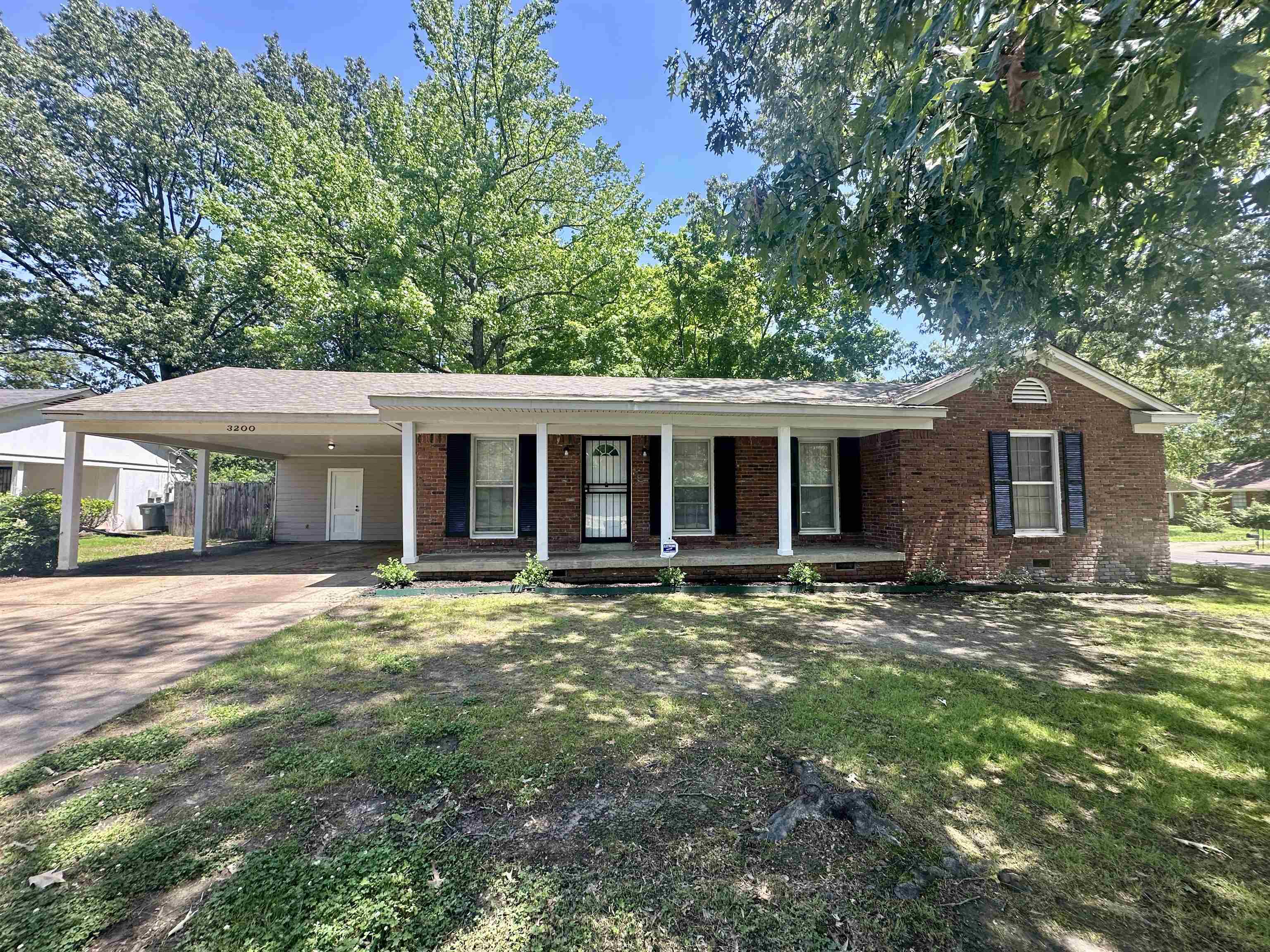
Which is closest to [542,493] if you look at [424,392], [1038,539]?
[424,392]

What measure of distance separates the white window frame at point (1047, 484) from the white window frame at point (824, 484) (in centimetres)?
286

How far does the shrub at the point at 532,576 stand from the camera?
26.1 feet

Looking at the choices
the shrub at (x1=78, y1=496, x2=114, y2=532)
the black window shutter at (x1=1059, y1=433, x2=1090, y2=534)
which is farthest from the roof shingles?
the shrub at (x1=78, y1=496, x2=114, y2=532)

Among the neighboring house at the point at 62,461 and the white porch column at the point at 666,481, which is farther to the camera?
the neighboring house at the point at 62,461

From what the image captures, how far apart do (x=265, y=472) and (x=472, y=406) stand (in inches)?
911

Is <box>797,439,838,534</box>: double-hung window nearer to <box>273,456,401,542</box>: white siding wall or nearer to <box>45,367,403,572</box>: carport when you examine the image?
<box>45,367,403,572</box>: carport

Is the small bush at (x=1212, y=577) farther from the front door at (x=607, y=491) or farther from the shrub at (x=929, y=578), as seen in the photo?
the front door at (x=607, y=491)

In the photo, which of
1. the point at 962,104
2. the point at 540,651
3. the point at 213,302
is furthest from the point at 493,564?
the point at 213,302

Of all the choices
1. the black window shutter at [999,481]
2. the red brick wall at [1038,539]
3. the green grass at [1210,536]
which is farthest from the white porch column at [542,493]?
the green grass at [1210,536]

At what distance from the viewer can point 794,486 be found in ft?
32.7

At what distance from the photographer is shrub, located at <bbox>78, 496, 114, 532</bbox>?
16078 millimetres

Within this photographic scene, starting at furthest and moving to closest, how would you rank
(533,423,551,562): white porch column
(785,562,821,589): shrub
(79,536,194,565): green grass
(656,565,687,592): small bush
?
1. (79,536,194,565): green grass
2. (533,423,551,562): white porch column
3. (785,562,821,589): shrub
4. (656,565,687,592): small bush

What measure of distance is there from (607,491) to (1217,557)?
17564 millimetres

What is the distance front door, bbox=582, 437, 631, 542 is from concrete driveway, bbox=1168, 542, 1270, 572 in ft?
38.5
